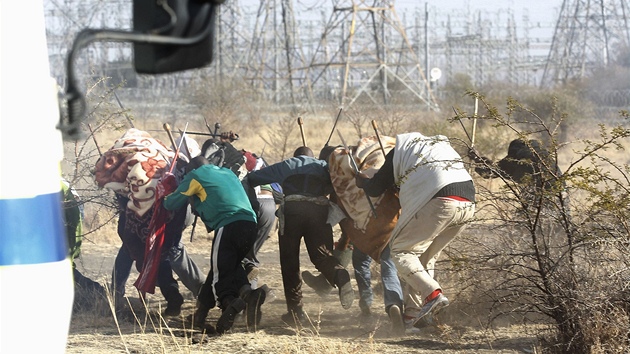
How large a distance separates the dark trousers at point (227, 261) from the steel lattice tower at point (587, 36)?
44.8m

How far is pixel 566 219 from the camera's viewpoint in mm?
5973

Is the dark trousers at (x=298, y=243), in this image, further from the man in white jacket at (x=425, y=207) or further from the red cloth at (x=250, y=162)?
the red cloth at (x=250, y=162)

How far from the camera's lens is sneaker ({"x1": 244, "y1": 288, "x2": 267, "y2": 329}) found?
7.62m

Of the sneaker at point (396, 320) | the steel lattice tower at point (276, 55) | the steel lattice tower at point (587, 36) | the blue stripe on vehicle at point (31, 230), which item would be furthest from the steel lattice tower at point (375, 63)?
the blue stripe on vehicle at point (31, 230)

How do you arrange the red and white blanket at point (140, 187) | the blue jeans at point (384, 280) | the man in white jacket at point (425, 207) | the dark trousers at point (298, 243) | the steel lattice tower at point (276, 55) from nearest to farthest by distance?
1. the man in white jacket at point (425, 207)
2. the blue jeans at point (384, 280)
3. the dark trousers at point (298, 243)
4. the red and white blanket at point (140, 187)
5. the steel lattice tower at point (276, 55)

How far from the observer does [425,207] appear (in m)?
7.23

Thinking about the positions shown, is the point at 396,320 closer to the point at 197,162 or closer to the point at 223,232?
the point at 223,232

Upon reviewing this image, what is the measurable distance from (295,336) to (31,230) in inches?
176

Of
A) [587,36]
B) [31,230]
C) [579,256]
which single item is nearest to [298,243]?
[579,256]

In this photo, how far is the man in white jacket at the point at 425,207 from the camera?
23.4 feet

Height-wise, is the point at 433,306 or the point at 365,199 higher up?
the point at 365,199

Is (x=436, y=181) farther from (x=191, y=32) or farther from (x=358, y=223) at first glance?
(x=191, y=32)

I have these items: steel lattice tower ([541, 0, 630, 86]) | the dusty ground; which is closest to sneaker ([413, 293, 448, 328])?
the dusty ground

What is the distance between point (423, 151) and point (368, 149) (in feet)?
2.84
